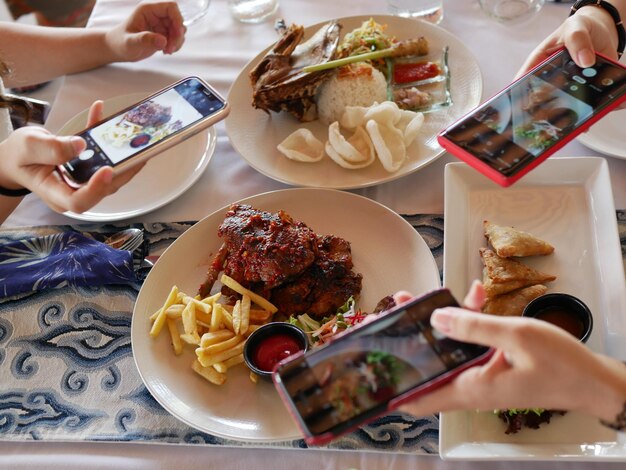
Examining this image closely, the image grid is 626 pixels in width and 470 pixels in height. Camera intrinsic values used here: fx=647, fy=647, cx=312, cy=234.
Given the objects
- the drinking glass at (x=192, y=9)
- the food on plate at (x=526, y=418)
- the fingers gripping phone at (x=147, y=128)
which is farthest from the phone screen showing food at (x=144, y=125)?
the food on plate at (x=526, y=418)

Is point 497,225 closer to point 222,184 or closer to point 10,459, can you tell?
point 222,184

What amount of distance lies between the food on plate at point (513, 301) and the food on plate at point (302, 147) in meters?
0.66

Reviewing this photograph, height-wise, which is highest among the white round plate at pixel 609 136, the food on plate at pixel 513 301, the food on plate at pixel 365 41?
the food on plate at pixel 365 41

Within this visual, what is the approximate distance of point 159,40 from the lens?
82.4 inches

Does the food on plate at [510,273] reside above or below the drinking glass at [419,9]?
below

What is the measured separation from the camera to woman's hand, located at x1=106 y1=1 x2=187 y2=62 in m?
2.11

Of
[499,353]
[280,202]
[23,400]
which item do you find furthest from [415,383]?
[23,400]

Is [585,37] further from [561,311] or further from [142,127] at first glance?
[142,127]

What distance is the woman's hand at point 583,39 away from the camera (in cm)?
143

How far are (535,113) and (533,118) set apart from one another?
2cm

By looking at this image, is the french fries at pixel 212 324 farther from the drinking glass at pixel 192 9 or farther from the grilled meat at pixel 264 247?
the drinking glass at pixel 192 9

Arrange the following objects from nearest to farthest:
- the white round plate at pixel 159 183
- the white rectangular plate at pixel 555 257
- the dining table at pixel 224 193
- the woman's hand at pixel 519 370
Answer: the woman's hand at pixel 519 370, the white rectangular plate at pixel 555 257, the dining table at pixel 224 193, the white round plate at pixel 159 183

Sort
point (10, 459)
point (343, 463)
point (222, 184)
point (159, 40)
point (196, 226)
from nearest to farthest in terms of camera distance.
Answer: point (343, 463), point (10, 459), point (196, 226), point (222, 184), point (159, 40)

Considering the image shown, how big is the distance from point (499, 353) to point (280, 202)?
861 millimetres
